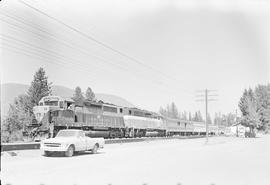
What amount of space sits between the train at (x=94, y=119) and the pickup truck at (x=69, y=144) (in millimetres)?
5303

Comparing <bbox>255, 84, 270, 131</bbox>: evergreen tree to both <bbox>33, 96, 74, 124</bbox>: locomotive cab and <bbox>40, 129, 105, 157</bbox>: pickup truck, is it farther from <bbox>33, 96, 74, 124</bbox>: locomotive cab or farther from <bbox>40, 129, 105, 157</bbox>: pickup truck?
<bbox>33, 96, 74, 124</bbox>: locomotive cab

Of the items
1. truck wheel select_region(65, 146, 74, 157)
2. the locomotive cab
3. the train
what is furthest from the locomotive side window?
truck wheel select_region(65, 146, 74, 157)

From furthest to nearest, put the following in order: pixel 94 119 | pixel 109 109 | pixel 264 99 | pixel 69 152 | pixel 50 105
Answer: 1. pixel 109 109
2. pixel 94 119
3. pixel 264 99
4. pixel 50 105
5. pixel 69 152

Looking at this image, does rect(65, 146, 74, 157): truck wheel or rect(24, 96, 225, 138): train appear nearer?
rect(65, 146, 74, 157): truck wheel

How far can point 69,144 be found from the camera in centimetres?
1232

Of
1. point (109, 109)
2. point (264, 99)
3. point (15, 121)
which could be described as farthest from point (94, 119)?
point (264, 99)

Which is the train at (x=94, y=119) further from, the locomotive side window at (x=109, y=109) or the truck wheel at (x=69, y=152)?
the truck wheel at (x=69, y=152)

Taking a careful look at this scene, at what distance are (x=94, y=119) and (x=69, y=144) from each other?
11111 millimetres

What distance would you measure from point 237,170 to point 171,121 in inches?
1422

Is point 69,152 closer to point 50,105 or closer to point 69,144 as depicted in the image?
point 69,144

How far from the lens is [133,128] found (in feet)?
101

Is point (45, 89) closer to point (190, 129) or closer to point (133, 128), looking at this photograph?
point (133, 128)

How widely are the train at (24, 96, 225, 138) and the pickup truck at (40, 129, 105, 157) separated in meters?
5.30

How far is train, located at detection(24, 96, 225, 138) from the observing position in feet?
62.6
